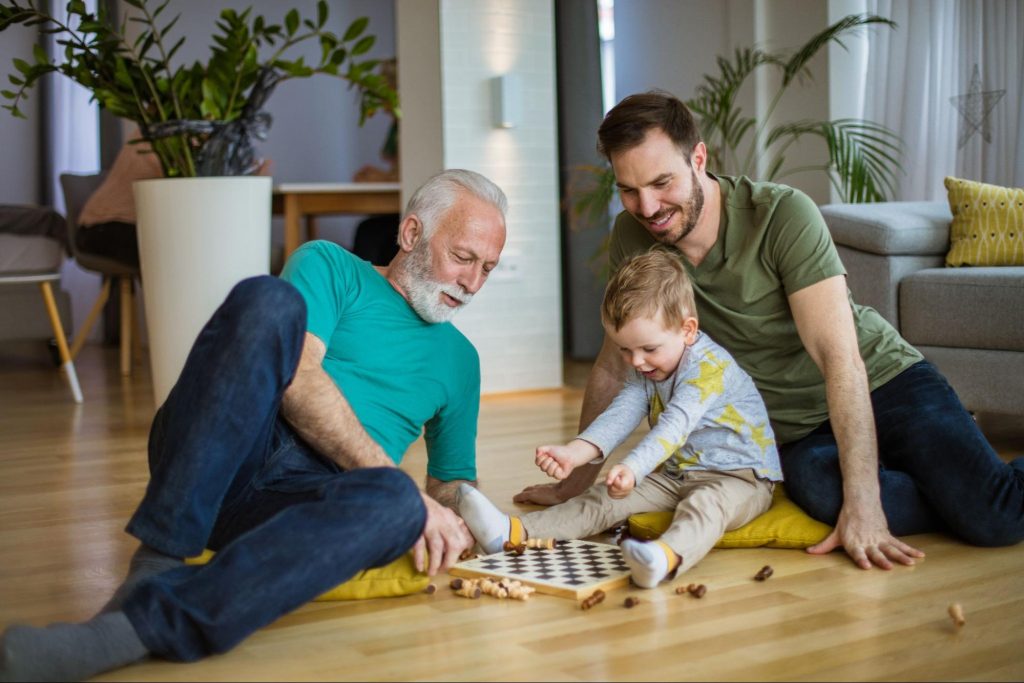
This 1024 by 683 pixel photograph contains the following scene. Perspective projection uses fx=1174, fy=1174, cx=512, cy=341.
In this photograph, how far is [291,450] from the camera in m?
1.95

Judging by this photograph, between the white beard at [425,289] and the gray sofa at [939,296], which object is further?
the gray sofa at [939,296]

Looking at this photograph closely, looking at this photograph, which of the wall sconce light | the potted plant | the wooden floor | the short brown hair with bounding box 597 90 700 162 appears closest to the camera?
Result: the wooden floor

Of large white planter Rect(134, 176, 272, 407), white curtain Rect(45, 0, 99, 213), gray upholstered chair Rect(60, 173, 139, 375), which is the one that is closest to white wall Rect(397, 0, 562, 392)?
large white planter Rect(134, 176, 272, 407)

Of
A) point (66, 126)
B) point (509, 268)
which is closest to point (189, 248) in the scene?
point (509, 268)

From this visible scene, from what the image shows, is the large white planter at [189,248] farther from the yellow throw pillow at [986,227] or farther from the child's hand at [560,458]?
the yellow throw pillow at [986,227]

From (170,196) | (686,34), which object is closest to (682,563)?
(170,196)

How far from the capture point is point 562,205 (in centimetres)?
638

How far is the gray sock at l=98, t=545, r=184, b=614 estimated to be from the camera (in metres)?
1.65

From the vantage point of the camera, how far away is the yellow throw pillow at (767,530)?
7.41 feet

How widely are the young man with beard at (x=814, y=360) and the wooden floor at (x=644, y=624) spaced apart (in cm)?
9

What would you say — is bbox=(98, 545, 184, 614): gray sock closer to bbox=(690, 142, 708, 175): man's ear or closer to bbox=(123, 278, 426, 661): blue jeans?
bbox=(123, 278, 426, 661): blue jeans

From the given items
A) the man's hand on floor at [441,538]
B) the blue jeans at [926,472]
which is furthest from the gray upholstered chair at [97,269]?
the man's hand on floor at [441,538]

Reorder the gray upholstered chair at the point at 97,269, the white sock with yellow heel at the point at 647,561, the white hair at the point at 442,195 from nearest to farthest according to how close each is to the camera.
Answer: the white sock with yellow heel at the point at 647,561
the white hair at the point at 442,195
the gray upholstered chair at the point at 97,269

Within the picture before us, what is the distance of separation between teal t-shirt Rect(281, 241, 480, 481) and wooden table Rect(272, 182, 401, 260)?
10.8 feet
